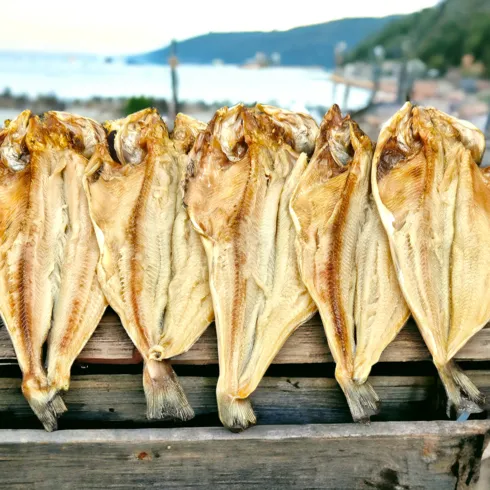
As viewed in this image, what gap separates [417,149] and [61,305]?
7.34ft

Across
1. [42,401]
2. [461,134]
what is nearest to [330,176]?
[461,134]

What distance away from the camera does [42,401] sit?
2.01 m

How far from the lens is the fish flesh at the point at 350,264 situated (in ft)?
6.91

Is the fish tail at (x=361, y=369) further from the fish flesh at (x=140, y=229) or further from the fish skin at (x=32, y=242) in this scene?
the fish skin at (x=32, y=242)

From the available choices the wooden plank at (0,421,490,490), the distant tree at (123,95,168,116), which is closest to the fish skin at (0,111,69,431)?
the wooden plank at (0,421,490,490)

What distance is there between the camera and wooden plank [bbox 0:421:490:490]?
6.81ft

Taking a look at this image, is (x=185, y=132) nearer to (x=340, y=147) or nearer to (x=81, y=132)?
(x=81, y=132)

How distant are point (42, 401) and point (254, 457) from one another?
1013mm

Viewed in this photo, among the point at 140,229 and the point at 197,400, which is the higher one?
the point at 140,229

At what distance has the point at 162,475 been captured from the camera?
84.5 inches

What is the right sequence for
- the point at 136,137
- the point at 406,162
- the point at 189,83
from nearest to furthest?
the point at 406,162, the point at 136,137, the point at 189,83

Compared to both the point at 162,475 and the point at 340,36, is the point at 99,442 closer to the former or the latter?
the point at 162,475

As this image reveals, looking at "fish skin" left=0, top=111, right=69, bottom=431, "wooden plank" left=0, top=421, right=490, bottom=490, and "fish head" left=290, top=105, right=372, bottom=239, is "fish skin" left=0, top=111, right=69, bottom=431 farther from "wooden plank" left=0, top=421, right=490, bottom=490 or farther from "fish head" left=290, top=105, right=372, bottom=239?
"fish head" left=290, top=105, right=372, bottom=239

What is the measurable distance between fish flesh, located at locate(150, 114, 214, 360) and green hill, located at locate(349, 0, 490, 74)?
94.8 feet
